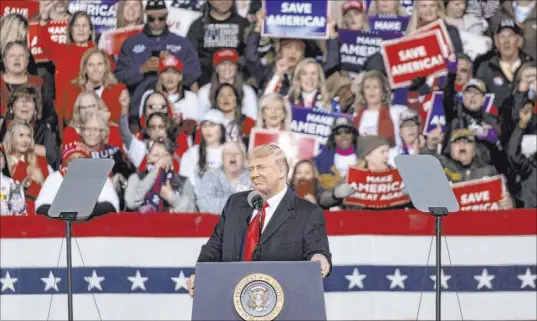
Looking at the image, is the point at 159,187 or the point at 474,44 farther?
the point at 474,44

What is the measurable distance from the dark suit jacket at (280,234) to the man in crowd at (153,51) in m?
3.26

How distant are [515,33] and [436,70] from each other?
27.1 inches

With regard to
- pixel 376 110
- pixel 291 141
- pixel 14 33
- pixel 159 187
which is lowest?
pixel 159 187

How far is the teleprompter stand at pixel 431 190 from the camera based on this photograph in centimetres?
549

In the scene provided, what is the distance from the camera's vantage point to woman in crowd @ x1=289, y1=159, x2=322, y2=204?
25.7 ft

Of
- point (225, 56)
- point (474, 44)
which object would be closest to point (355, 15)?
point (474, 44)

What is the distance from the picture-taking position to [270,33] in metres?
7.92

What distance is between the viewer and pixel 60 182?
25.6 ft

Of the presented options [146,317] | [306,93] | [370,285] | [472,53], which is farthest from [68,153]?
[472,53]

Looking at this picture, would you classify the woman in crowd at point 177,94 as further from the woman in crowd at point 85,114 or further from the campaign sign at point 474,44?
the campaign sign at point 474,44

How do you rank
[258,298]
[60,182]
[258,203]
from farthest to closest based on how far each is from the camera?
[60,182], [258,203], [258,298]

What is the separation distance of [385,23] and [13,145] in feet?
10.1

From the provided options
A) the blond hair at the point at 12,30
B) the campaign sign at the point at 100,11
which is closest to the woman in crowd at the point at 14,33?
the blond hair at the point at 12,30

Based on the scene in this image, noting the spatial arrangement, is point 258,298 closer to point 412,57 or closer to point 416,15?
point 412,57
